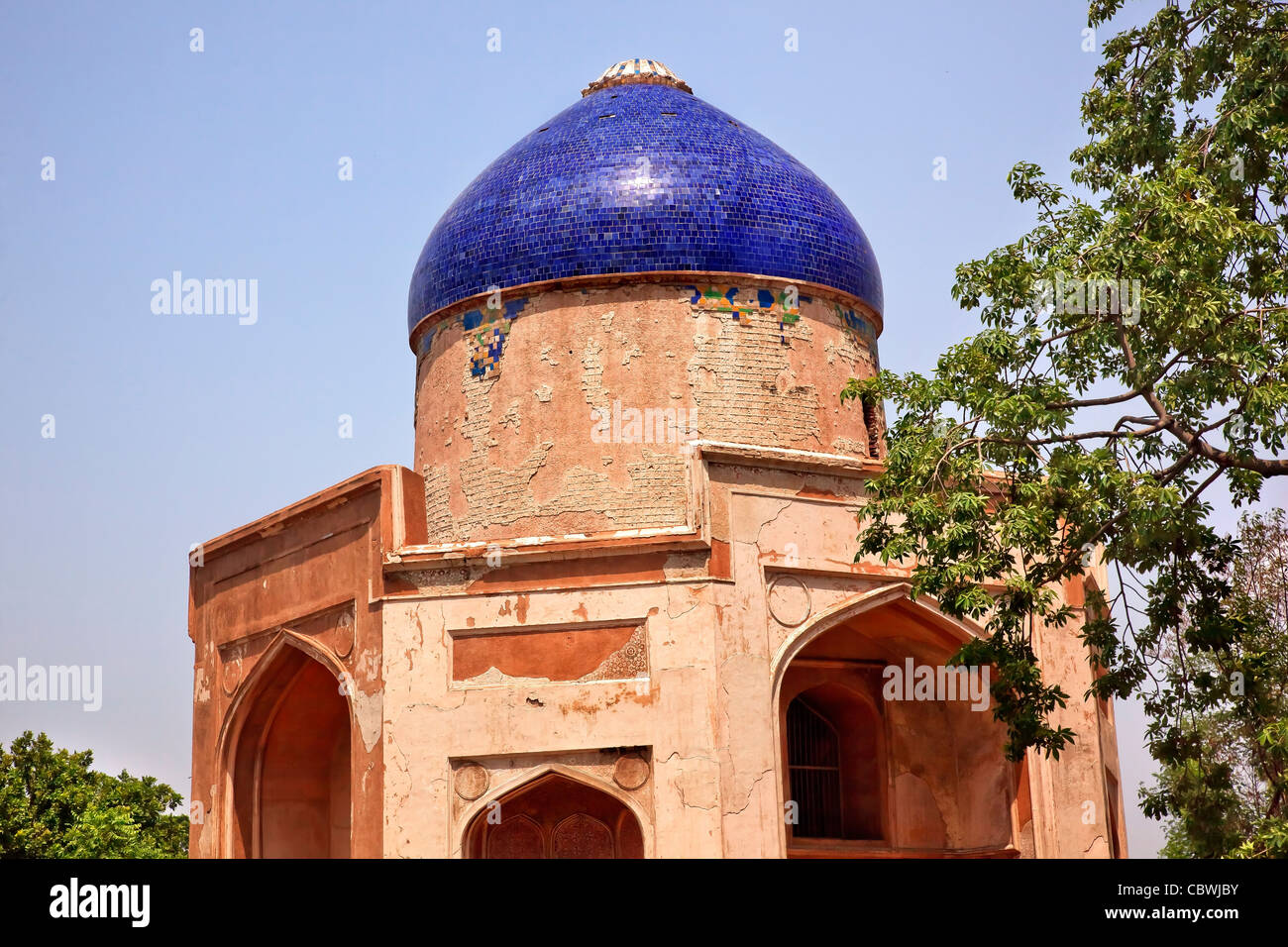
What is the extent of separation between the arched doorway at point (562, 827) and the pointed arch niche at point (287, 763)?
1966mm

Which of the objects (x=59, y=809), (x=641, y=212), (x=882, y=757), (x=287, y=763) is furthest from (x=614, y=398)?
(x=59, y=809)

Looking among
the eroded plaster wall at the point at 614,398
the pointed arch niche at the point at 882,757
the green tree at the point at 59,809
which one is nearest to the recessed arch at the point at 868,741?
the pointed arch niche at the point at 882,757

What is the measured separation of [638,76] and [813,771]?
667cm

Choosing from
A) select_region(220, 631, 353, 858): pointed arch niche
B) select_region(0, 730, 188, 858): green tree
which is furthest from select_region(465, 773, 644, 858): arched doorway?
select_region(0, 730, 188, 858): green tree

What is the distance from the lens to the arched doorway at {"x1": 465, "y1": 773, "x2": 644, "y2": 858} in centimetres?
1041

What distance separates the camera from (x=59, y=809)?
18562mm

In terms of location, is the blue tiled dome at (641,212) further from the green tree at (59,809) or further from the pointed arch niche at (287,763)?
the green tree at (59,809)

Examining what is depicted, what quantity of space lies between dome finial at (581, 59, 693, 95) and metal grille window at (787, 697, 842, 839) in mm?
6038

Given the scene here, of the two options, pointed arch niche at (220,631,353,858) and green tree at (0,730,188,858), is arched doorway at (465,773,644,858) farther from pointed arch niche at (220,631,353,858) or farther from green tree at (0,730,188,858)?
green tree at (0,730,188,858)

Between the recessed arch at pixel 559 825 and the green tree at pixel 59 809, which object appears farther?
the green tree at pixel 59 809

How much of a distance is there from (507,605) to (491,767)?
1104 mm

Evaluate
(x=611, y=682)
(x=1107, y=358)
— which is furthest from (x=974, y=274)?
(x=611, y=682)

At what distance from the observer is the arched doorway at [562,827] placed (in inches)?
410

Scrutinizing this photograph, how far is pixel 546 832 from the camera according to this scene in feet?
34.7
